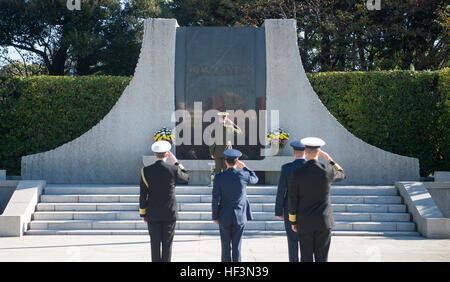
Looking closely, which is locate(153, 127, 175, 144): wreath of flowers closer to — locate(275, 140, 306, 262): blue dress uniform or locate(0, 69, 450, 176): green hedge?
locate(0, 69, 450, 176): green hedge

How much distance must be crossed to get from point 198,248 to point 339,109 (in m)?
8.81

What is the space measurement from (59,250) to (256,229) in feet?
14.5

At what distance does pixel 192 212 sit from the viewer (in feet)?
39.5

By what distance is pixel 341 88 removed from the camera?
16531 mm

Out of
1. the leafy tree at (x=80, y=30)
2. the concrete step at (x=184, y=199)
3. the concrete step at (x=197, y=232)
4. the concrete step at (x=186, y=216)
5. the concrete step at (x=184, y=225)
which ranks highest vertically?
the leafy tree at (x=80, y=30)

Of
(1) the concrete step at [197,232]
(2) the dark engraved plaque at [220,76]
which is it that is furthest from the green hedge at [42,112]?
(1) the concrete step at [197,232]

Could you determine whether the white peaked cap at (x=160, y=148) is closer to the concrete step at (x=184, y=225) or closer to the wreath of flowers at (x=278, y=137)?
the concrete step at (x=184, y=225)

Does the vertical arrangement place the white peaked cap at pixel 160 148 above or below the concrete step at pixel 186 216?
above

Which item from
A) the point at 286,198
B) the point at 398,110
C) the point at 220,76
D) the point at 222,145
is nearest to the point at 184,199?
the point at 222,145

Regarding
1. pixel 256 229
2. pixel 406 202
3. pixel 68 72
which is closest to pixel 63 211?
pixel 256 229

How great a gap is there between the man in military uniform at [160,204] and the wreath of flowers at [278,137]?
780 cm

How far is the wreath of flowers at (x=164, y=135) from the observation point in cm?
1456

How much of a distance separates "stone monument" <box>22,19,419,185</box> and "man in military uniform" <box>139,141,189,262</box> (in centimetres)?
778

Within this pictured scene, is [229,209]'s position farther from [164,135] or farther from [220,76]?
[220,76]
